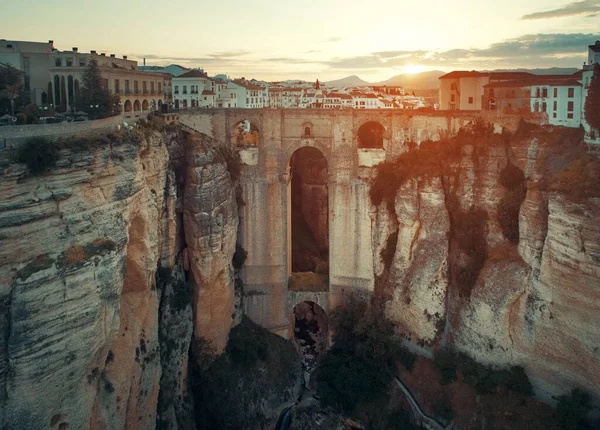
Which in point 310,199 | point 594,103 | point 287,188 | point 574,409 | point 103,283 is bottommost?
point 574,409

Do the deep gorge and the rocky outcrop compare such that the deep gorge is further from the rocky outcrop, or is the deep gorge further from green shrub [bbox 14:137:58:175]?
green shrub [bbox 14:137:58:175]

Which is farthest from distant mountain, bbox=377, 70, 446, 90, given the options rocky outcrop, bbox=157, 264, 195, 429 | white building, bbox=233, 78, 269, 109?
rocky outcrop, bbox=157, 264, 195, 429

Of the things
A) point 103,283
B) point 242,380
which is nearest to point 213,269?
point 242,380

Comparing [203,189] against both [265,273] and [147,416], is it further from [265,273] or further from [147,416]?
[147,416]

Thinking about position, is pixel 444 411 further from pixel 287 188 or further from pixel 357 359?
pixel 287 188

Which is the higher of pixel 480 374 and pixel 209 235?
pixel 209 235

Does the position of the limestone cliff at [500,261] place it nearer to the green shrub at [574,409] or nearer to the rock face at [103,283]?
the green shrub at [574,409]
